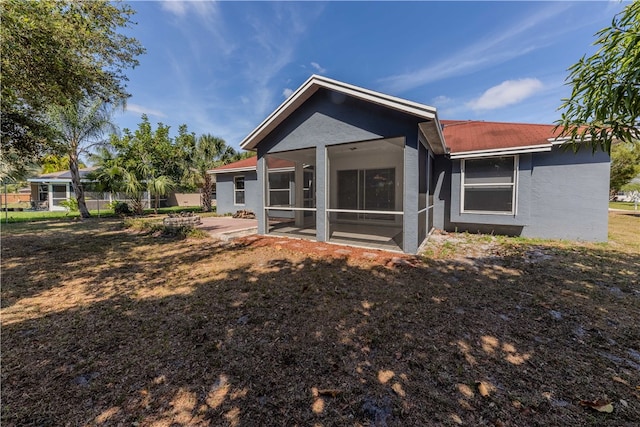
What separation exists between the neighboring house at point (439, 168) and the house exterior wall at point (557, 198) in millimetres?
24

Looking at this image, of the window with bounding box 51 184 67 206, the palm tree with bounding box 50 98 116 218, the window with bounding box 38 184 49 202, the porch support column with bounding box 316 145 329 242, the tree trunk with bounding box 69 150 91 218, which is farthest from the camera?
the window with bounding box 38 184 49 202

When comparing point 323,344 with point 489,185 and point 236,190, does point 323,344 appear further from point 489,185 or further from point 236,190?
point 236,190

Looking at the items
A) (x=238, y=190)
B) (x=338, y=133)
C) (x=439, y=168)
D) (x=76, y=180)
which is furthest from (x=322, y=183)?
(x=76, y=180)

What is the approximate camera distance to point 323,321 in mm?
3234

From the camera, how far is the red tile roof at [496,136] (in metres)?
7.73

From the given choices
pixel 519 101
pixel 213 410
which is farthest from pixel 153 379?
pixel 519 101

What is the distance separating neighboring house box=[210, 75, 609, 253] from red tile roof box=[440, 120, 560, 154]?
0.10ft

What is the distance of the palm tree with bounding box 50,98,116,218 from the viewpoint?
13273 millimetres

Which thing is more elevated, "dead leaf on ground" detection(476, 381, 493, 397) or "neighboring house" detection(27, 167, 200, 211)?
"neighboring house" detection(27, 167, 200, 211)

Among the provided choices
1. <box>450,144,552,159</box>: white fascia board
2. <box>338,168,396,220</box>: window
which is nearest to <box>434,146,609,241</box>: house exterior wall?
<box>450,144,552,159</box>: white fascia board

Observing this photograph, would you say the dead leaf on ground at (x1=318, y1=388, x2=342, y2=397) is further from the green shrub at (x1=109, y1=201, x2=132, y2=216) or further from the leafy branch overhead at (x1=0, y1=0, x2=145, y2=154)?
the green shrub at (x1=109, y1=201, x2=132, y2=216)

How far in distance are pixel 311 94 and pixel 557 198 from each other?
8.36 m

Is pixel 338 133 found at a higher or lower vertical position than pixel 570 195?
higher

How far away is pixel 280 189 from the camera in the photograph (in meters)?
13.6
